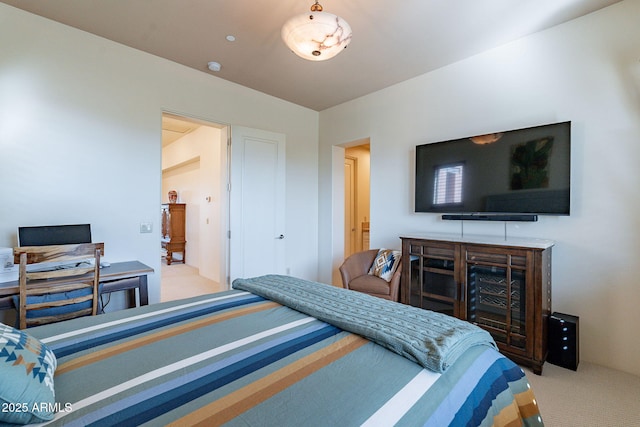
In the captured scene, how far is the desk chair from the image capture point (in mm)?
1805

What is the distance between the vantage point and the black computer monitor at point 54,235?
2.19 m

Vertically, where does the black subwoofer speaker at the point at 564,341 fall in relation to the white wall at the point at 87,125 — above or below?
below

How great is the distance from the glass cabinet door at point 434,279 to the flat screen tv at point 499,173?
549 millimetres

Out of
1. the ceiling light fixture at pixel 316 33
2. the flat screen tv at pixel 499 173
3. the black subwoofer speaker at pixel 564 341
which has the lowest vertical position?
the black subwoofer speaker at pixel 564 341

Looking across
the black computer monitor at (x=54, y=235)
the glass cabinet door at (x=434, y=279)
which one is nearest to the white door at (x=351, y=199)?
the glass cabinet door at (x=434, y=279)

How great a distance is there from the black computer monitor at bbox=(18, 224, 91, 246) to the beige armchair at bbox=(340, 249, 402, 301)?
8.01 feet

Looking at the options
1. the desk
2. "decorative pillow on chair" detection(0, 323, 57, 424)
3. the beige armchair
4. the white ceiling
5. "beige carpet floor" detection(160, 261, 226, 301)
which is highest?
the white ceiling

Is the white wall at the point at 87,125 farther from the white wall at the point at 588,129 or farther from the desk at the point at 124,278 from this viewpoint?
the white wall at the point at 588,129

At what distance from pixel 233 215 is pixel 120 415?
114 inches

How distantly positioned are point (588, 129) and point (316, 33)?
2279mm

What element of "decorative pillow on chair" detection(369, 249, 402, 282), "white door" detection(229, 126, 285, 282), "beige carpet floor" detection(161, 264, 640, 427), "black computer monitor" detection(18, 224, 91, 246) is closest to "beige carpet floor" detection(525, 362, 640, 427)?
"beige carpet floor" detection(161, 264, 640, 427)

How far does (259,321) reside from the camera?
135 cm

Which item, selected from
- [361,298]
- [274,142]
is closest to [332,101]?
[274,142]

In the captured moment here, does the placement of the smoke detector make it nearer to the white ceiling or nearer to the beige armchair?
the white ceiling
